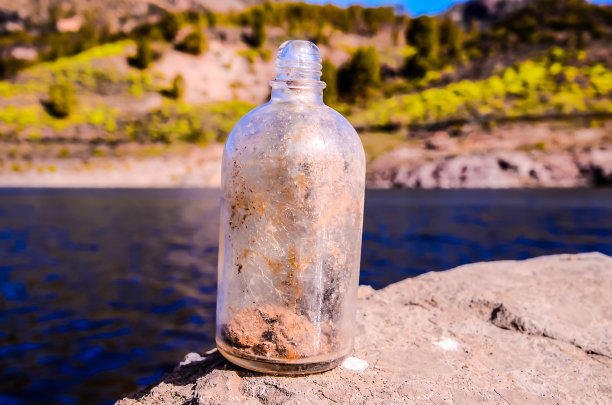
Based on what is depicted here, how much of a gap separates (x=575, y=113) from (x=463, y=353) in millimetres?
46836

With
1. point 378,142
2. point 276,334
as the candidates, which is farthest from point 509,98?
point 276,334

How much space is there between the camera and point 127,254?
12.7m

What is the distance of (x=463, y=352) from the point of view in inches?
111

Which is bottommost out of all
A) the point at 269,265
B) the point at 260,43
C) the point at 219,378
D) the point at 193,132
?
the point at 219,378

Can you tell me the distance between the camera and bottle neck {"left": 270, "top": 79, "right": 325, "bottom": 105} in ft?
8.16

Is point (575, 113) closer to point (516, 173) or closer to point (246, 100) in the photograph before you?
point (516, 173)

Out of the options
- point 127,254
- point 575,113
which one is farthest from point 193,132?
point 127,254

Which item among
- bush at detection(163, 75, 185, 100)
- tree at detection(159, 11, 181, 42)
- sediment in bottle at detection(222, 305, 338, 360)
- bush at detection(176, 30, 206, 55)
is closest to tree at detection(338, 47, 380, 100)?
bush at detection(163, 75, 185, 100)

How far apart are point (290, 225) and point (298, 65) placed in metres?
0.73

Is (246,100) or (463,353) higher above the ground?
(246,100)

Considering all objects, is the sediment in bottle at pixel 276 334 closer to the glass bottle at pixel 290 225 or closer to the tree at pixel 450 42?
the glass bottle at pixel 290 225

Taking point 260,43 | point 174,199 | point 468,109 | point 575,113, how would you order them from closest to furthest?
point 174,199 < point 575,113 < point 468,109 < point 260,43

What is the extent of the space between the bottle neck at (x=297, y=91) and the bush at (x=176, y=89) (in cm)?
5980

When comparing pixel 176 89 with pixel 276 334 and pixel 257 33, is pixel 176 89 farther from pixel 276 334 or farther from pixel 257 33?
pixel 276 334
